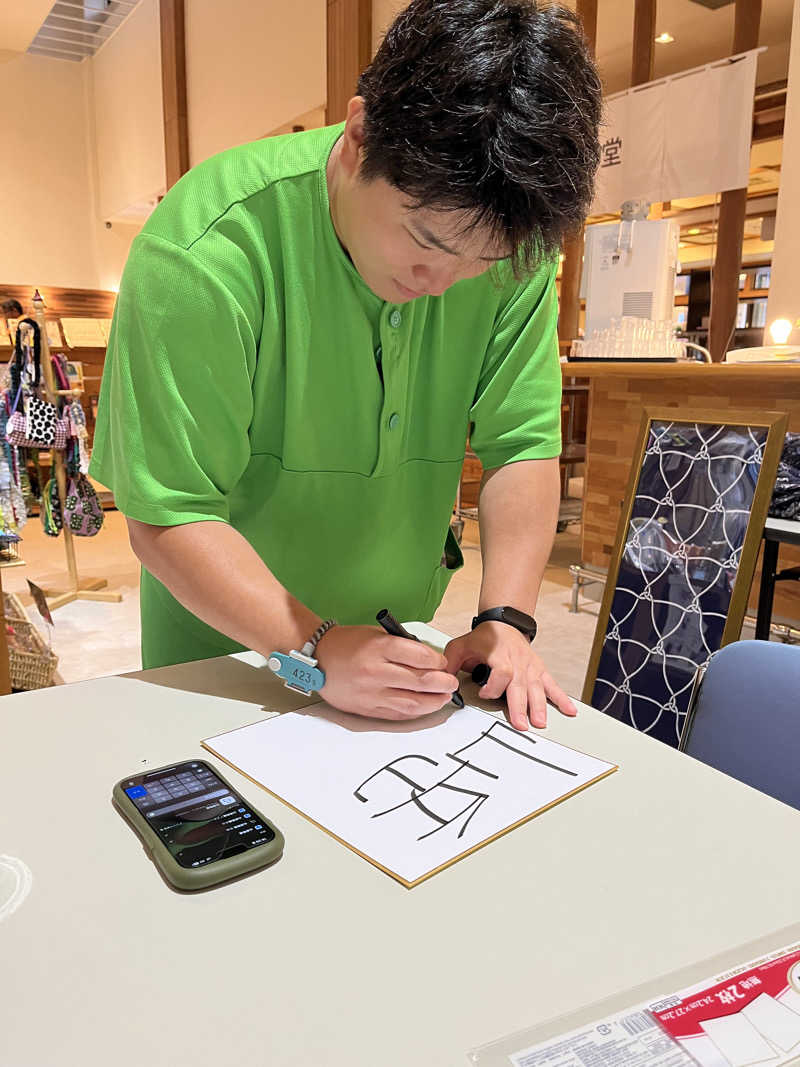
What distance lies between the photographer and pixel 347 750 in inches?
30.9

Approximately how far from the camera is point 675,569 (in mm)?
2238

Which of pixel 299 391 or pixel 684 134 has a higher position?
pixel 684 134

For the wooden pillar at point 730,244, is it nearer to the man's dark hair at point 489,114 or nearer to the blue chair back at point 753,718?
the blue chair back at point 753,718

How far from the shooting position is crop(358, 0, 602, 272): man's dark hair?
0.62m

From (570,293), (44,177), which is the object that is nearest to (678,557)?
(570,293)

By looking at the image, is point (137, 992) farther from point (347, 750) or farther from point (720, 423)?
point (720, 423)

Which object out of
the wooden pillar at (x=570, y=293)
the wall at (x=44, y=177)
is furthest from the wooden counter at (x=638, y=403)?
the wall at (x=44, y=177)

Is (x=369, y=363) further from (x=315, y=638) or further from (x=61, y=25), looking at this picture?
(x=61, y=25)

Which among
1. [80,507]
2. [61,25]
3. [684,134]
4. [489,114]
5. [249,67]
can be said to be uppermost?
[61,25]

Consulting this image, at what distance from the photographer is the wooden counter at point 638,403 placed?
132 inches

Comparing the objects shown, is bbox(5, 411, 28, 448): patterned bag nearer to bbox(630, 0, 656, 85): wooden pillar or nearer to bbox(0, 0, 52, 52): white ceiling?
bbox(630, 0, 656, 85): wooden pillar

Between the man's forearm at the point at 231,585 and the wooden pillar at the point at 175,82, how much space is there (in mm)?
6996

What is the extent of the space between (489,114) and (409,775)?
542 millimetres

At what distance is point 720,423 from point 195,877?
6.56 feet
